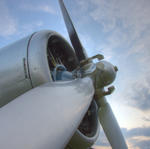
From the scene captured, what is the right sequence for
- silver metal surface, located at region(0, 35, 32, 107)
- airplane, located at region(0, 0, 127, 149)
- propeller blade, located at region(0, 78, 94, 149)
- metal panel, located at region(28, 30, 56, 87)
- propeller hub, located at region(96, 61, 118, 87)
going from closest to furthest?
1. propeller blade, located at region(0, 78, 94, 149)
2. airplane, located at region(0, 0, 127, 149)
3. metal panel, located at region(28, 30, 56, 87)
4. silver metal surface, located at region(0, 35, 32, 107)
5. propeller hub, located at region(96, 61, 118, 87)

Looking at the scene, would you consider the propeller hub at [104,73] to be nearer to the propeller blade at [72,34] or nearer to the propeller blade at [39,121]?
the propeller blade at [72,34]

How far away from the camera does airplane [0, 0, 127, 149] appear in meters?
0.86

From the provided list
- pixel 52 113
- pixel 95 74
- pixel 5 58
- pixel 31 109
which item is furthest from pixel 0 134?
pixel 95 74

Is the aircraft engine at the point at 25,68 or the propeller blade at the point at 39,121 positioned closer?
the propeller blade at the point at 39,121

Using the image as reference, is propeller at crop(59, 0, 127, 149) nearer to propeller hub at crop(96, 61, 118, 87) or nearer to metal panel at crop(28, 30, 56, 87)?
propeller hub at crop(96, 61, 118, 87)

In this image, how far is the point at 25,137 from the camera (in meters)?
0.77

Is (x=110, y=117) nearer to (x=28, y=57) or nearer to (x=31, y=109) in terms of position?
(x=28, y=57)

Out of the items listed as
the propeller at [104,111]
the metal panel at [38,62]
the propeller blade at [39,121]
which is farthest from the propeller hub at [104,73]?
the propeller blade at [39,121]

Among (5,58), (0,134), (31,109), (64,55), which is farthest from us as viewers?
(64,55)

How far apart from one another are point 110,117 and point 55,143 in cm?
490

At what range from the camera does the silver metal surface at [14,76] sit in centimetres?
264

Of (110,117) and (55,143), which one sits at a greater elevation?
(55,143)

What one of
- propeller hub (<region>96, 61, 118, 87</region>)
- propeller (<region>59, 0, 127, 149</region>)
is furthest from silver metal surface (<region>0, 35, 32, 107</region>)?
propeller (<region>59, 0, 127, 149</region>)

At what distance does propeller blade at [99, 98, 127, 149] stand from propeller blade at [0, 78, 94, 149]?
170 inches
